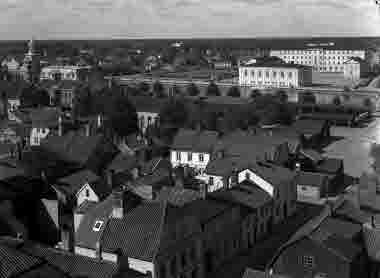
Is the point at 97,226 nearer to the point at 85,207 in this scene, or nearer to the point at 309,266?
the point at 85,207

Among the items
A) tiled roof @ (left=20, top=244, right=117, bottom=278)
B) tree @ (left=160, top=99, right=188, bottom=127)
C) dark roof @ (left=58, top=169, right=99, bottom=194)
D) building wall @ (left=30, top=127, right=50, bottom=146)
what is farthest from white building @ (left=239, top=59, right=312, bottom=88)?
tiled roof @ (left=20, top=244, right=117, bottom=278)

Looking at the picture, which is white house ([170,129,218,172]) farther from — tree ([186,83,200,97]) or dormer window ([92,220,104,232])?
tree ([186,83,200,97])

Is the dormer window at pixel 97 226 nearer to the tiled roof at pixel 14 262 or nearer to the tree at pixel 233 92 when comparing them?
the tiled roof at pixel 14 262

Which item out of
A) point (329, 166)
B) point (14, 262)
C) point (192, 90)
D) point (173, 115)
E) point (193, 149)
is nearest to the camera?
point (14, 262)

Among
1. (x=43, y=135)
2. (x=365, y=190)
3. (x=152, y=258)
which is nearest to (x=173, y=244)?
(x=152, y=258)

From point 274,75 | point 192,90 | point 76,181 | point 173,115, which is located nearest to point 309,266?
point 76,181

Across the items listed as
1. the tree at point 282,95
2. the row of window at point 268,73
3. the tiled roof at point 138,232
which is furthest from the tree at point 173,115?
the row of window at point 268,73
